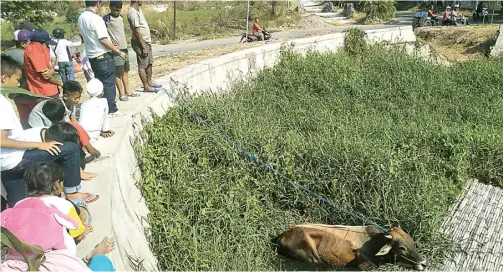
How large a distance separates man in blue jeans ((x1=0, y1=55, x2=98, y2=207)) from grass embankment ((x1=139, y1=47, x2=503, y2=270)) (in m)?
0.97

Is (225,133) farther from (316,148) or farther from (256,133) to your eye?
(316,148)

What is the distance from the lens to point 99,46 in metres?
5.52

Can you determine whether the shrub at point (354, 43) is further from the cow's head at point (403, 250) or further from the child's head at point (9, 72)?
the child's head at point (9, 72)

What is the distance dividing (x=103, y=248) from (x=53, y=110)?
1.56m

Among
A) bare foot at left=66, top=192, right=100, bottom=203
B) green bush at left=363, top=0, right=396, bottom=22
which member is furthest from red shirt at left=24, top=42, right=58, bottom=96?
green bush at left=363, top=0, right=396, bottom=22

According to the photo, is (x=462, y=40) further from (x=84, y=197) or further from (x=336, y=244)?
(x=84, y=197)

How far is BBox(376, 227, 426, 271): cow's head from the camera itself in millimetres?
4535

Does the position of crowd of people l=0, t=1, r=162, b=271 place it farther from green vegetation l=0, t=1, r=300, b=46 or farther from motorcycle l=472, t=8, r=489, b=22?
motorcycle l=472, t=8, r=489, b=22

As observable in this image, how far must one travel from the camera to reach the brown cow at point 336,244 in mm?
4816

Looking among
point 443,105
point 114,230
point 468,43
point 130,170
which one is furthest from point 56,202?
point 468,43

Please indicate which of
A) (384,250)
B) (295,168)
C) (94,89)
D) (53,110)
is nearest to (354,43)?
(295,168)

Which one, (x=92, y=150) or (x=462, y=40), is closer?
(x=92, y=150)

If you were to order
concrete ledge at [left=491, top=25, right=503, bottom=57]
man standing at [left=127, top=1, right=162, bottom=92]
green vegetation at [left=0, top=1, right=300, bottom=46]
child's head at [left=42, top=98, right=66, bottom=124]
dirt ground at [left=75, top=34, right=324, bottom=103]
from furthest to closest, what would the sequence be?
1. green vegetation at [left=0, top=1, right=300, bottom=46]
2. concrete ledge at [left=491, top=25, right=503, bottom=57]
3. dirt ground at [left=75, top=34, right=324, bottom=103]
4. man standing at [left=127, top=1, right=162, bottom=92]
5. child's head at [left=42, top=98, right=66, bottom=124]

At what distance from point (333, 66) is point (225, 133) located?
4133 mm
